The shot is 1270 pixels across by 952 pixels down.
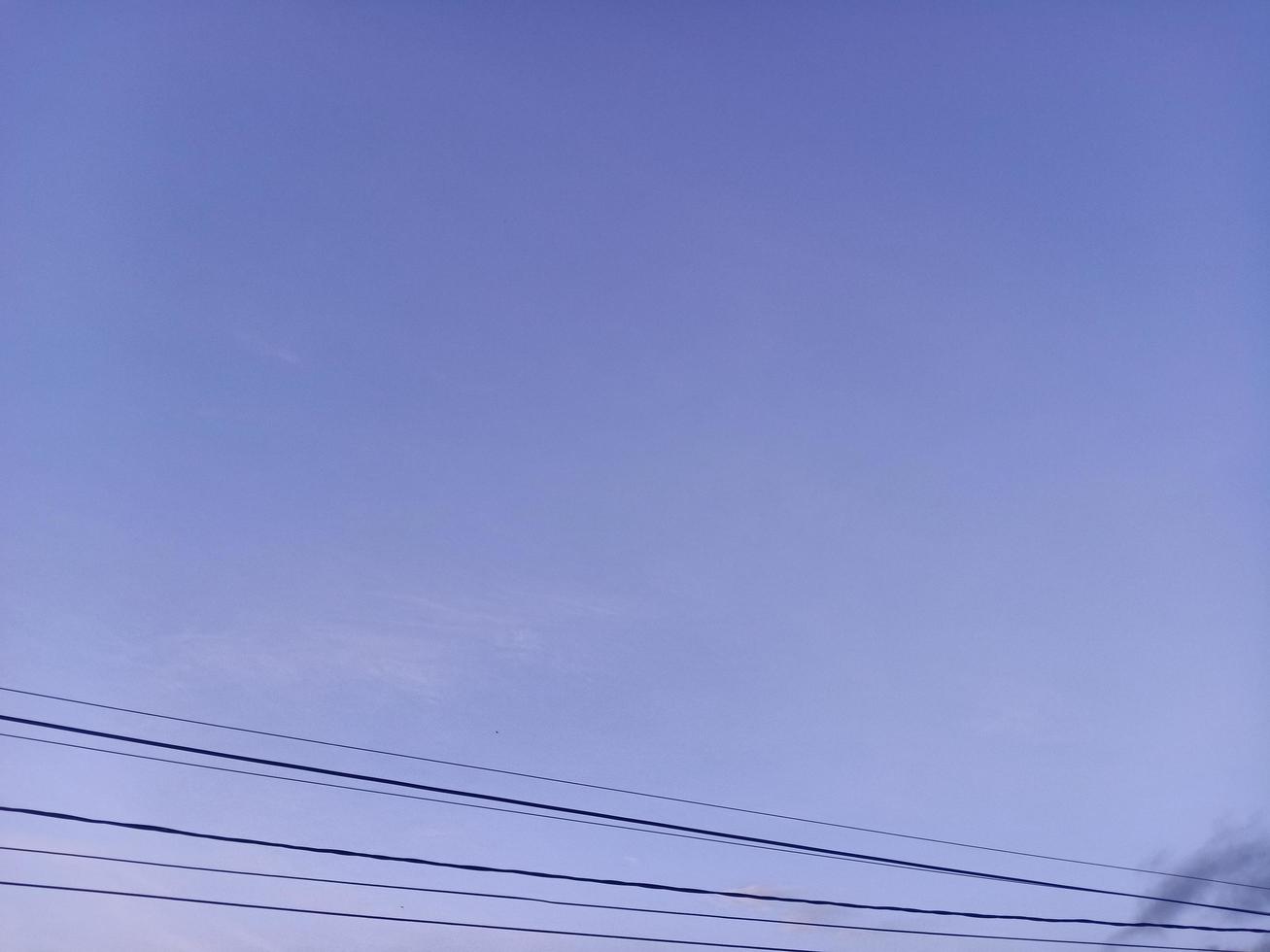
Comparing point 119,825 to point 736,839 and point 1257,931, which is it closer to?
point 736,839

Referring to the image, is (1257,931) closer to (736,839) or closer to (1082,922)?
(1082,922)

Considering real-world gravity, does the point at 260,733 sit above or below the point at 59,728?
above

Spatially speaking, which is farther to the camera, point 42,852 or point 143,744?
point 42,852

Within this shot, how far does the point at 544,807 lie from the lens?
21062 mm

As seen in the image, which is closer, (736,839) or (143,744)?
(143,744)

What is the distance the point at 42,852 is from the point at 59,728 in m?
3.27

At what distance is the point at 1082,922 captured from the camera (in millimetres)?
26031

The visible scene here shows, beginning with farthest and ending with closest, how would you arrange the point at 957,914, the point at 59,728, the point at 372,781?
the point at 957,914 < the point at 372,781 < the point at 59,728

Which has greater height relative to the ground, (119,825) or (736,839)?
(736,839)

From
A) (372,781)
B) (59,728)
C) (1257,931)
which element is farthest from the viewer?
(1257,931)

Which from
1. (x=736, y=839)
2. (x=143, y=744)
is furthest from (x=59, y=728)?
(x=736, y=839)

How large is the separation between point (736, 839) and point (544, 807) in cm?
347

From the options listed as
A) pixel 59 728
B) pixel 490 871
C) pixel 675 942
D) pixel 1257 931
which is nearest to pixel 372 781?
pixel 490 871

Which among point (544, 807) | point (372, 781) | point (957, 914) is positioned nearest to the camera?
point (372, 781)
